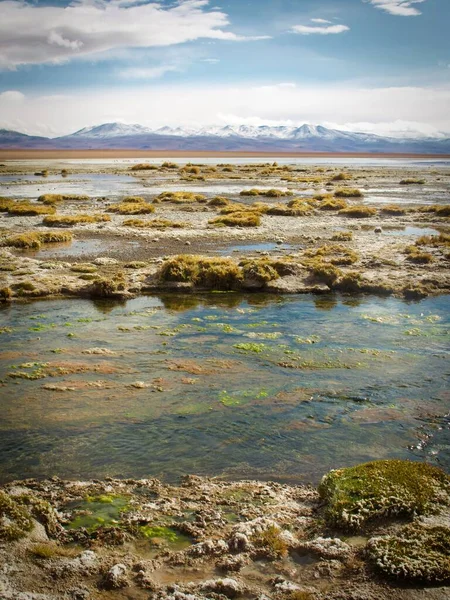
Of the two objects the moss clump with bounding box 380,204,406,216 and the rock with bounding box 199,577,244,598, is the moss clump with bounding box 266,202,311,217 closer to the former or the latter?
the moss clump with bounding box 380,204,406,216

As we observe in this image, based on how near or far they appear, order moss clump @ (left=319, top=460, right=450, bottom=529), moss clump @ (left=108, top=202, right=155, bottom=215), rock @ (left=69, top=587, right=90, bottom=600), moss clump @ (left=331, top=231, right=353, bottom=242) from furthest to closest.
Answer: moss clump @ (left=108, top=202, right=155, bottom=215)
moss clump @ (left=331, top=231, right=353, bottom=242)
moss clump @ (left=319, top=460, right=450, bottom=529)
rock @ (left=69, top=587, right=90, bottom=600)

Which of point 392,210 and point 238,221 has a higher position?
point 392,210

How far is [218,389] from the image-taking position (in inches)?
421

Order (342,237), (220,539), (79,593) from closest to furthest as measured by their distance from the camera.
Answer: (79,593) < (220,539) < (342,237)

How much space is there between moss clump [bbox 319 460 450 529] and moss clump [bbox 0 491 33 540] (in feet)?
12.5

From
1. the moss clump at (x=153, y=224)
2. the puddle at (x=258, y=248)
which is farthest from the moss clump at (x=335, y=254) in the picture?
the moss clump at (x=153, y=224)

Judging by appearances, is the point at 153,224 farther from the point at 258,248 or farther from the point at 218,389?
the point at 218,389

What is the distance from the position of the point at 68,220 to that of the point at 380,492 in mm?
27209

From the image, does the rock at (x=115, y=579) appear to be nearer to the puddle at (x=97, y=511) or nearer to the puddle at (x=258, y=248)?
the puddle at (x=97, y=511)

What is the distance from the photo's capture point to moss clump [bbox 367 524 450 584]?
5.37 metres

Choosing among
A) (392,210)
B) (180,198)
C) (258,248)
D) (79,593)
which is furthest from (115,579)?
(180,198)

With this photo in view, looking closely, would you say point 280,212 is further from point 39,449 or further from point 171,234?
point 39,449

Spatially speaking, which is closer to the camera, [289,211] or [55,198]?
[289,211]

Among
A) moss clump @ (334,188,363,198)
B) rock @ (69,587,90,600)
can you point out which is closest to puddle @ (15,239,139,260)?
rock @ (69,587,90,600)
